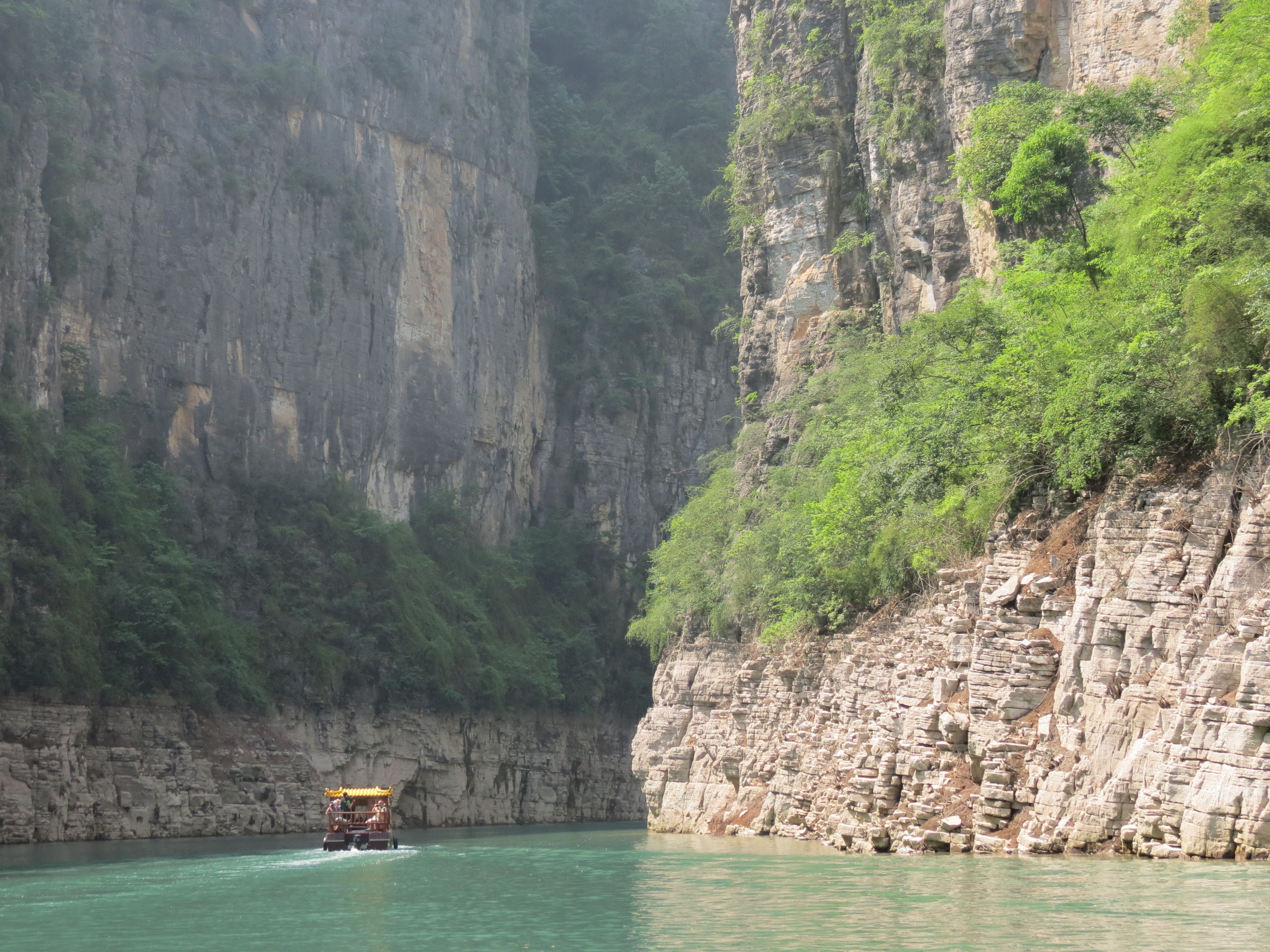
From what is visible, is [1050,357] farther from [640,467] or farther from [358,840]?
[640,467]

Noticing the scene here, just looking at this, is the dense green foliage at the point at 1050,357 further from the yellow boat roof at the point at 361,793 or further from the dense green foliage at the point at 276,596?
the dense green foliage at the point at 276,596

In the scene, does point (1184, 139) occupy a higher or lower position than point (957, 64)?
lower

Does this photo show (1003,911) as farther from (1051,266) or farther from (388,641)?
(388,641)

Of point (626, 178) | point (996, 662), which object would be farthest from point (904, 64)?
point (626, 178)

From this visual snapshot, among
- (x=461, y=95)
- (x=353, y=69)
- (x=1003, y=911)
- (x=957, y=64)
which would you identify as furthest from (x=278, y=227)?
(x=1003, y=911)

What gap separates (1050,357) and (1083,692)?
603cm

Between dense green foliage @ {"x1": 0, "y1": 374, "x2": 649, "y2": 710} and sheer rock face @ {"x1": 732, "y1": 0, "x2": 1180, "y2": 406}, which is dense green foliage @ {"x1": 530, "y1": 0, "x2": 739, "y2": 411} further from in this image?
sheer rock face @ {"x1": 732, "y1": 0, "x2": 1180, "y2": 406}

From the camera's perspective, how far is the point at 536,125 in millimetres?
86812

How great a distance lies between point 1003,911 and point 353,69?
211 ft

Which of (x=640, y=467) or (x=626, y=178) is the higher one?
(x=626, y=178)

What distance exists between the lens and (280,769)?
56688 mm

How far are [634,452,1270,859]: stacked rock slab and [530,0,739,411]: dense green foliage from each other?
56.0 meters

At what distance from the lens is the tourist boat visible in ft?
118

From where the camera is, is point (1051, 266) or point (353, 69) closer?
point (1051, 266)
